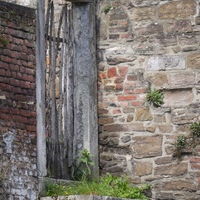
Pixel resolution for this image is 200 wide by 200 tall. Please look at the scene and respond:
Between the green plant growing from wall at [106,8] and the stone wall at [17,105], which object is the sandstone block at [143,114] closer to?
the green plant growing from wall at [106,8]

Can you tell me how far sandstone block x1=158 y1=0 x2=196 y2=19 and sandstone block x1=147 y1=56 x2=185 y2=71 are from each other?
0.46 metres

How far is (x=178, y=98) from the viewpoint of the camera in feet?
39.0

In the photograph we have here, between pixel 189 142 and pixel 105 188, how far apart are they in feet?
3.53

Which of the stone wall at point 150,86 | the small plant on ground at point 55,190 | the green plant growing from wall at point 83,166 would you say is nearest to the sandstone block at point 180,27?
the stone wall at point 150,86

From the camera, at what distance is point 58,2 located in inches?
486

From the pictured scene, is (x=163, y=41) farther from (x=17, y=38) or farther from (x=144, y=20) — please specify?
(x=17, y=38)

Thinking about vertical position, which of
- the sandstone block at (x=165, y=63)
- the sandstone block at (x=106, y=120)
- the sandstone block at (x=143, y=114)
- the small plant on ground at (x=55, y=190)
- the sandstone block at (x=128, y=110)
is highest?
the sandstone block at (x=165, y=63)

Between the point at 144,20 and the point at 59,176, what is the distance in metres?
2.00

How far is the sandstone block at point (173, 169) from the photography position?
11758mm

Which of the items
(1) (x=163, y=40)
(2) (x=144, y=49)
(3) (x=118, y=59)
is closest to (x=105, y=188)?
(3) (x=118, y=59)

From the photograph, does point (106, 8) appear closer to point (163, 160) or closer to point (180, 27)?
point (180, 27)

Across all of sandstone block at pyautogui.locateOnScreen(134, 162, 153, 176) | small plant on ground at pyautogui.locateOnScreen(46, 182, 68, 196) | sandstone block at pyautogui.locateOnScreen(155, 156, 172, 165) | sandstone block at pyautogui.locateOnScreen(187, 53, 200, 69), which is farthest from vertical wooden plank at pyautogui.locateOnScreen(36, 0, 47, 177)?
sandstone block at pyautogui.locateOnScreen(187, 53, 200, 69)

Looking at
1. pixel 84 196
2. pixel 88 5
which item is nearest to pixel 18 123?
pixel 84 196

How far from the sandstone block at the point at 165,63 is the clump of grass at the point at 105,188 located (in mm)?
1276
